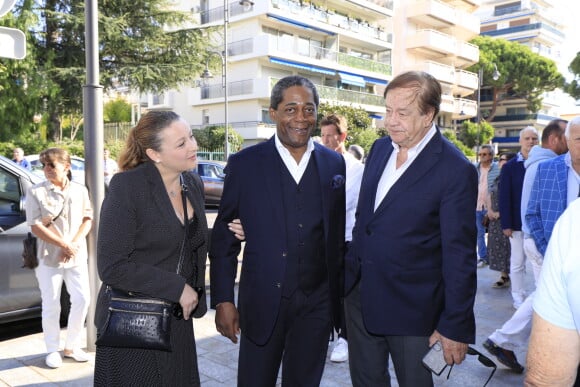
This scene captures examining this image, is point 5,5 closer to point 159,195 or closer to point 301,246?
point 159,195

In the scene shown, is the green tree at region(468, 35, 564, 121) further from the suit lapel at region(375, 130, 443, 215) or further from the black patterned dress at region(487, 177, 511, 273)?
→ the suit lapel at region(375, 130, 443, 215)

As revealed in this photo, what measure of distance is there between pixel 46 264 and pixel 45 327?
1.78 feet

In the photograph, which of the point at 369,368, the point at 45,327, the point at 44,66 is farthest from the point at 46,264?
the point at 44,66

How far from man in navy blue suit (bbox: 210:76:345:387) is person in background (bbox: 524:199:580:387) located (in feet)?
4.63

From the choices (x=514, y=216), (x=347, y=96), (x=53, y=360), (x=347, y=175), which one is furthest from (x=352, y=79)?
(x=53, y=360)

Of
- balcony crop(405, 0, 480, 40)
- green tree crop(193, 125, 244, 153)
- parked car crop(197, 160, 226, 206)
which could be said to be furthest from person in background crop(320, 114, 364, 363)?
balcony crop(405, 0, 480, 40)

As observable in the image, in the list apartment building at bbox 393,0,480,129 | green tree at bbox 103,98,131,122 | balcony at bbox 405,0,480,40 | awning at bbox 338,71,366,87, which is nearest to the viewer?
awning at bbox 338,71,366,87

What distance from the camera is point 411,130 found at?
8.23ft

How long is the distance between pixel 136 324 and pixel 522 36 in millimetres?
75198

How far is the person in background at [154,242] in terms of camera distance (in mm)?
2348

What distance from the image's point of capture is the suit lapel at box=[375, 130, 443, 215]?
245 cm

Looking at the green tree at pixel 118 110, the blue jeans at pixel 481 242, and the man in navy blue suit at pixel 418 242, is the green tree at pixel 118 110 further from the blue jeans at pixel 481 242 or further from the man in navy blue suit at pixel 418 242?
the man in navy blue suit at pixel 418 242

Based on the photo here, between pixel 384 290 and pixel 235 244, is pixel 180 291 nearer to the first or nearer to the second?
pixel 235 244

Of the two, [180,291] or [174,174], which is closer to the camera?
[180,291]
